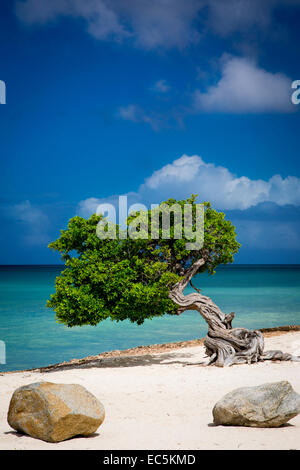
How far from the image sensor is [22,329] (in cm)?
3253

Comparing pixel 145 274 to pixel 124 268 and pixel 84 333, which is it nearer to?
pixel 124 268

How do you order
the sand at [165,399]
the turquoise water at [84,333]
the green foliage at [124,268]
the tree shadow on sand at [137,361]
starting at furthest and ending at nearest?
the turquoise water at [84,333] < the tree shadow on sand at [137,361] < the green foliage at [124,268] < the sand at [165,399]

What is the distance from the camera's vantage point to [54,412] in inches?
309

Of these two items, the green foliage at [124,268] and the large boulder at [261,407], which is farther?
the green foliage at [124,268]

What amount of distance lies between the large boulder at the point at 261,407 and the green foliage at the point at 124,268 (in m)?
7.12

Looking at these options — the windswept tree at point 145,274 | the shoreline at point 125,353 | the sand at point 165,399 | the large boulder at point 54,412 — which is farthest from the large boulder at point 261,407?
the shoreline at point 125,353

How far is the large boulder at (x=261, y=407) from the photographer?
27.2 feet

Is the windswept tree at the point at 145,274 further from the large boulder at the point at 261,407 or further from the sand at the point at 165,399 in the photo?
the large boulder at the point at 261,407

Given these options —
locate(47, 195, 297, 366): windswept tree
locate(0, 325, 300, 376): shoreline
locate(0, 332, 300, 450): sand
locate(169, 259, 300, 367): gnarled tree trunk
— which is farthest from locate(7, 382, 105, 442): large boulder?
locate(0, 325, 300, 376): shoreline

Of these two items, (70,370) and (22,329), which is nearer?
(70,370)

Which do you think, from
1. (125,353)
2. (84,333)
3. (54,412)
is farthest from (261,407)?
(84,333)
